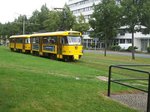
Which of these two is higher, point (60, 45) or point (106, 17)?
point (106, 17)

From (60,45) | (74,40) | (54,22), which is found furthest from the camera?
(54,22)

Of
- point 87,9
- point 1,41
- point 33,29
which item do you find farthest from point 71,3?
point 33,29

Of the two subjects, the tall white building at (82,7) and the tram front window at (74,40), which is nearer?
the tram front window at (74,40)

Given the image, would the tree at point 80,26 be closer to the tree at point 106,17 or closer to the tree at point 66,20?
the tree at point 66,20

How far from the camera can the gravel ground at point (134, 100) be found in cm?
921

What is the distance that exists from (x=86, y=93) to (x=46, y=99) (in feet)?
5.67

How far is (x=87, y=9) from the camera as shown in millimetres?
119562

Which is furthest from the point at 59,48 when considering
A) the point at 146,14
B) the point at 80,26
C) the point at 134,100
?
the point at 80,26

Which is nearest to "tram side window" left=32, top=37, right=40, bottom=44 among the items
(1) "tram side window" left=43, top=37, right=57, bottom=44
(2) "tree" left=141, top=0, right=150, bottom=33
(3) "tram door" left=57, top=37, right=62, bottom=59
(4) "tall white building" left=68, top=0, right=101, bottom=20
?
(1) "tram side window" left=43, top=37, right=57, bottom=44

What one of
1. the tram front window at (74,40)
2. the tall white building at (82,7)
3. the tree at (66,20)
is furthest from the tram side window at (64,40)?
the tall white building at (82,7)

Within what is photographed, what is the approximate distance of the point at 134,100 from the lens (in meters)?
10.1

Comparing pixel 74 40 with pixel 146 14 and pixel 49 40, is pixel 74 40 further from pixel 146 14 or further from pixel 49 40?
pixel 146 14

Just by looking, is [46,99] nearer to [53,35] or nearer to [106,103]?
[106,103]

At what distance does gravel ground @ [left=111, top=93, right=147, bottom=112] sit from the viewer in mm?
9211
